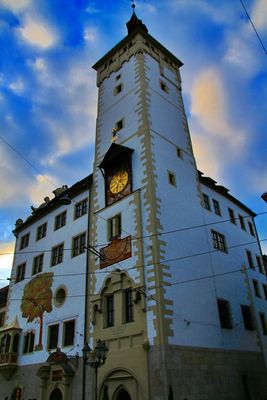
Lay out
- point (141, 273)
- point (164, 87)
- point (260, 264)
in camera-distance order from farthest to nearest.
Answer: point (260, 264), point (164, 87), point (141, 273)

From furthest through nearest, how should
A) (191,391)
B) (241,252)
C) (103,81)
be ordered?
(103,81)
(241,252)
(191,391)

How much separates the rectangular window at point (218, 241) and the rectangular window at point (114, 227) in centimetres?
721

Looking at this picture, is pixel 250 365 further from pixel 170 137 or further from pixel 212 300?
pixel 170 137

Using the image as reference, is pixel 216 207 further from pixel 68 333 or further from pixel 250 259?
pixel 68 333

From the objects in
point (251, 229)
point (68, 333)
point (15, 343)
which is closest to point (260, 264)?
point (251, 229)

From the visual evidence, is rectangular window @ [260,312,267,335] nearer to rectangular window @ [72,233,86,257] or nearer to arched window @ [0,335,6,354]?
rectangular window @ [72,233,86,257]

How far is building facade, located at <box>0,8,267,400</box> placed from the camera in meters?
19.3

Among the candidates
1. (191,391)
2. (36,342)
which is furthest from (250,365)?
(36,342)

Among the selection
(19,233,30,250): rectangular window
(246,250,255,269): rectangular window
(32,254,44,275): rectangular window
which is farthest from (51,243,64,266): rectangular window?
(246,250,255,269): rectangular window

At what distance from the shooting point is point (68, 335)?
81.6 ft

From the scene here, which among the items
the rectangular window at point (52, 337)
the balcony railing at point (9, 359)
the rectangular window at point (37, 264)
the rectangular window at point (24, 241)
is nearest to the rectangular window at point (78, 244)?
the rectangular window at point (37, 264)

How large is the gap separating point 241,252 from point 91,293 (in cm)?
1305

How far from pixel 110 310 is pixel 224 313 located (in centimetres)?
745

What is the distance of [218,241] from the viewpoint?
88.2ft
